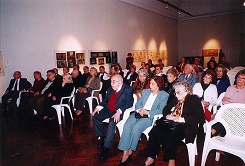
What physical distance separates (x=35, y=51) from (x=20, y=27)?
2.86ft

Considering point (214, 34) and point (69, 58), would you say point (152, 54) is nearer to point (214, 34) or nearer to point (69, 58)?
point (214, 34)

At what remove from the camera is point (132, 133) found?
2.71 m

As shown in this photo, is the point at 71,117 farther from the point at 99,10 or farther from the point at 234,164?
the point at 99,10

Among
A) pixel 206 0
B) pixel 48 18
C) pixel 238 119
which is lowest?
pixel 238 119

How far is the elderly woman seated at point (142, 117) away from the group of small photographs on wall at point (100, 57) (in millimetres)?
5537

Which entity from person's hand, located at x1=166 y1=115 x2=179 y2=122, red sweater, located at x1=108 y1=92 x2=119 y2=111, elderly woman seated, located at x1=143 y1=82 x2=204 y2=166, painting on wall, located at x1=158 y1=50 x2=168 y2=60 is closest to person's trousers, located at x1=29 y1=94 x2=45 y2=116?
red sweater, located at x1=108 y1=92 x2=119 y2=111

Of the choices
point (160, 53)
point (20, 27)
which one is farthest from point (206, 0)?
point (20, 27)

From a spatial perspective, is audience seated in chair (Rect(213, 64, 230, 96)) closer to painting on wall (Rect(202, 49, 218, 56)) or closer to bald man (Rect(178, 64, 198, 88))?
bald man (Rect(178, 64, 198, 88))

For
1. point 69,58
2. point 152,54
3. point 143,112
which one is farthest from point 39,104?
point 152,54

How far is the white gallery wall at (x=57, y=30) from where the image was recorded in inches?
236

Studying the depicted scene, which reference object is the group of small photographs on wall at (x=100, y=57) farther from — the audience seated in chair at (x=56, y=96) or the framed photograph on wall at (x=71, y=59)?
the audience seated in chair at (x=56, y=96)

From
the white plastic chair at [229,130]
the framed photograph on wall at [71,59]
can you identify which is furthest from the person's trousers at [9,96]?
the white plastic chair at [229,130]

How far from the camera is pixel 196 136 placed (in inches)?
98.4

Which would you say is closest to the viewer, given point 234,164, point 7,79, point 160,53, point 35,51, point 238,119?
point 238,119
